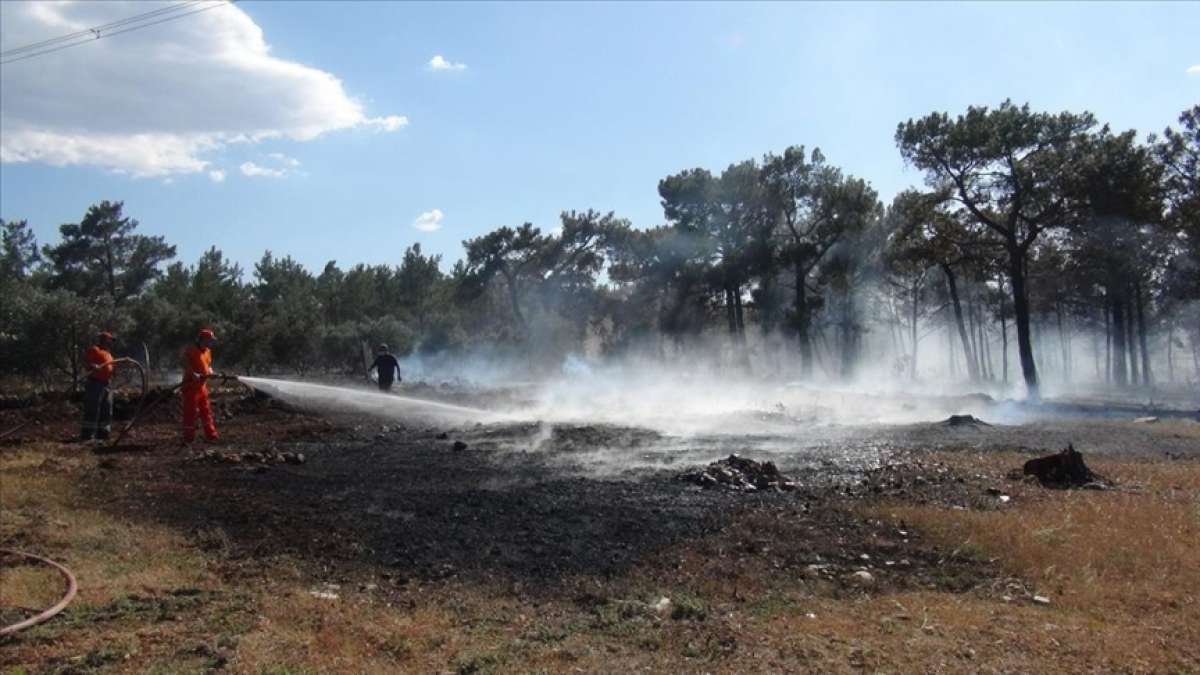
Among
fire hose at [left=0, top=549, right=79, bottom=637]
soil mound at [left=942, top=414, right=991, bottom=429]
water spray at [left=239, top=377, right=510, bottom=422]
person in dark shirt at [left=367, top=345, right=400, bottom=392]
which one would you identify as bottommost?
fire hose at [left=0, top=549, right=79, bottom=637]

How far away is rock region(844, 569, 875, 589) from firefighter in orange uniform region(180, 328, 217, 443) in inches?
474

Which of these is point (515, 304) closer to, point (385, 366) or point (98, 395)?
point (385, 366)

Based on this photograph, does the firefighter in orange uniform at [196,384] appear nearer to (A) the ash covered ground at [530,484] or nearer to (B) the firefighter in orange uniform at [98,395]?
(A) the ash covered ground at [530,484]

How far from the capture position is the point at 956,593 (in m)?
6.52

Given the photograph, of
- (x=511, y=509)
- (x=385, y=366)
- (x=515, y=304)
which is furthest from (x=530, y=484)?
(x=515, y=304)

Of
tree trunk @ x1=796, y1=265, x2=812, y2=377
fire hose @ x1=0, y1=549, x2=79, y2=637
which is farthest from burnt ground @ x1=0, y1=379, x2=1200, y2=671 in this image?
tree trunk @ x1=796, y1=265, x2=812, y2=377

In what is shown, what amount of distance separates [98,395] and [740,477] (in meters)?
12.7

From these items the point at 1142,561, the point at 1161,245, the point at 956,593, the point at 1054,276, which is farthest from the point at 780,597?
the point at 1054,276

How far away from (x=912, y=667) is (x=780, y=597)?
5.03ft

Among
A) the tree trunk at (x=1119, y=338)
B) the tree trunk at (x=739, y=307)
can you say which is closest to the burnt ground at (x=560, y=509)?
the tree trunk at (x=1119, y=338)

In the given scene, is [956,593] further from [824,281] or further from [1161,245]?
[824,281]

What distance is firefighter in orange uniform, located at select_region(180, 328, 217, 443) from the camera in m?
14.6

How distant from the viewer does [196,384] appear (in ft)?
48.4

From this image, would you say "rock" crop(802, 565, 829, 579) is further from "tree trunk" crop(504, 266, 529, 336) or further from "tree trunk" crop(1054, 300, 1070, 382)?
"tree trunk" crop(1054, 300, 1070, 382)
